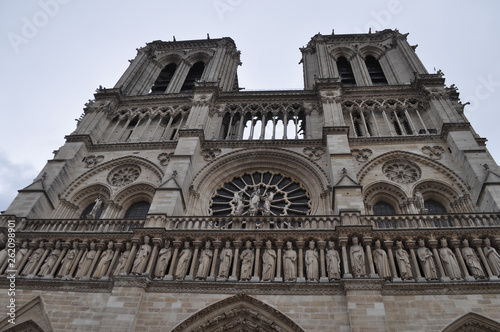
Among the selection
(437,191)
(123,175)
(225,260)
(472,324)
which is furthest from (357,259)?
(123,175)

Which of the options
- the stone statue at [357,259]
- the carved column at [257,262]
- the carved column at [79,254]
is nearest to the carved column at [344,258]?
the stone statue at [357,259]

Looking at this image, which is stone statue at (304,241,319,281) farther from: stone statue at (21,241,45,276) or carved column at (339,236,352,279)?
stone statue at (21,241,45,276)

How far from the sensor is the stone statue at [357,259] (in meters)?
10.4

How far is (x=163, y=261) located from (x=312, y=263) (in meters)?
4.22

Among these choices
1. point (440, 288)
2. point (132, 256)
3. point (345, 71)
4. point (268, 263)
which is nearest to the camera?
point (440, 288)

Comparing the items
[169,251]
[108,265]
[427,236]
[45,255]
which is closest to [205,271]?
[169,251]

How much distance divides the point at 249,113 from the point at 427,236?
10.8 metres

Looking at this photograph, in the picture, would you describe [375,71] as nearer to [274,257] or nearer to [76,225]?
[274,257]

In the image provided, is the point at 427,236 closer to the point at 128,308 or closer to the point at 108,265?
the point at 128,308

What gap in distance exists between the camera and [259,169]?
1677 centimetres

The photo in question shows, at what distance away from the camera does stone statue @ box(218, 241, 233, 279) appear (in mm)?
10906

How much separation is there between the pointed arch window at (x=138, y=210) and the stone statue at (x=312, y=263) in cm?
712

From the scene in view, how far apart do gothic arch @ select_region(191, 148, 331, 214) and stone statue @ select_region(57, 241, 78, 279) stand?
4432mm

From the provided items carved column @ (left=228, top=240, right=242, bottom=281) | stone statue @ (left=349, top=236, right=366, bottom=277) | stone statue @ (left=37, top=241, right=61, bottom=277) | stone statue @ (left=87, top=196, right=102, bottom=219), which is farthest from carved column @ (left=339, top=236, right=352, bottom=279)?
stone statue @ (left=87, top=196, right=102, bottom=219)
